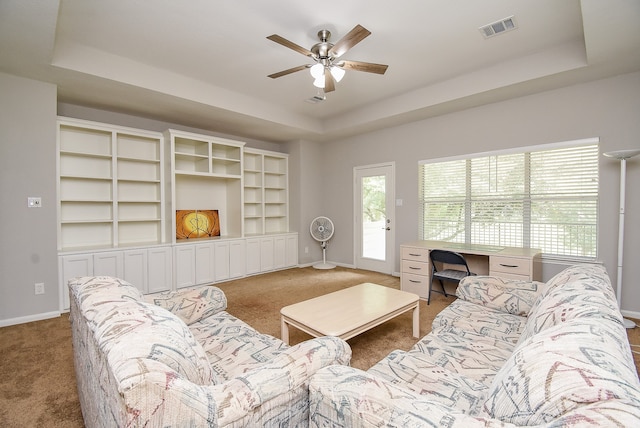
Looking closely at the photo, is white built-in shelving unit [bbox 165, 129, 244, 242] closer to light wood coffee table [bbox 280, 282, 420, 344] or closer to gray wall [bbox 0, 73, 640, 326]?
gray wall [bbox 0, 73, 640, 326]

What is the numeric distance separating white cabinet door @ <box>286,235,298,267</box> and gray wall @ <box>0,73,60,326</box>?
335 cm

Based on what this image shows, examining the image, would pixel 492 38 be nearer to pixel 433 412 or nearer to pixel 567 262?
pixel 567 262

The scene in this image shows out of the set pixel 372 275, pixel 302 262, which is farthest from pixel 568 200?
pixel 302 262

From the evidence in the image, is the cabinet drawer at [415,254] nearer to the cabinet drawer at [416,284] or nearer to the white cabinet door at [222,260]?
the cabinet drawer at [416,284]

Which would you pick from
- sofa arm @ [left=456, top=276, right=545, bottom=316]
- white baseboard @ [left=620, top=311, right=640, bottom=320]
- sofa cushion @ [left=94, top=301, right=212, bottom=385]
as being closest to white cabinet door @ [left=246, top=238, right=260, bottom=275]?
sofa arm @ [left=456, top=276, right=545, bottom=316]

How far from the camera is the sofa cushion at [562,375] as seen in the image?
636 millimetres

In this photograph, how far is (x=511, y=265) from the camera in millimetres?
3109

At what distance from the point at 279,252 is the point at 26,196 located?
3.48m

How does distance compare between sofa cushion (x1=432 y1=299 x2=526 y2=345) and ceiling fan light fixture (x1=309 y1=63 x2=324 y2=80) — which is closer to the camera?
sofa cushion (x1=432 y1=299 x2=526 y2=345)

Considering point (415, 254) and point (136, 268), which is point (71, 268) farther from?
point (415, 254)

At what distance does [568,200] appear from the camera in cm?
343

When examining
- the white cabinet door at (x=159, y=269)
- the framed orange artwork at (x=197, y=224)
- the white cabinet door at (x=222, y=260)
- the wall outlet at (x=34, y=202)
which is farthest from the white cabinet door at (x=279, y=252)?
the wall outlet at (x=34, y=202)

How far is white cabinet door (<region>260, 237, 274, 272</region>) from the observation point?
5.20 m

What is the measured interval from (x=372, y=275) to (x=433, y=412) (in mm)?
4298
